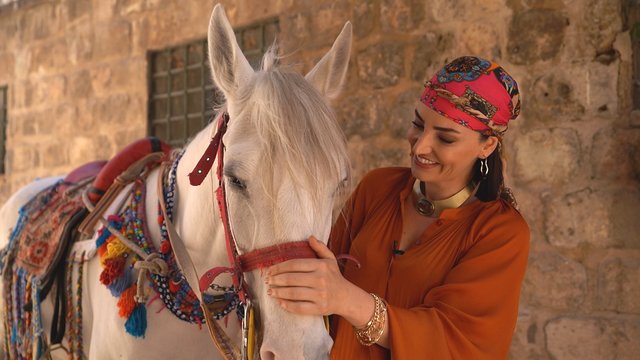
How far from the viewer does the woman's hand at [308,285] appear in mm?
1469

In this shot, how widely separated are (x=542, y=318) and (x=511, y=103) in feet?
5.68

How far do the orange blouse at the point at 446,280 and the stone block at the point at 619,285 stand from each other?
4.48 ft

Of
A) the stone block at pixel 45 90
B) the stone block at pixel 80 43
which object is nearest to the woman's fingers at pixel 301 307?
the stone block at pixel 80 43

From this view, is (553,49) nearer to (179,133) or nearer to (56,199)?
(56,199)

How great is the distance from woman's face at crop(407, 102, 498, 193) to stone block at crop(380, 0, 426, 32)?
195 centimetres

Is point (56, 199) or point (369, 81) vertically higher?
point (369, 81)

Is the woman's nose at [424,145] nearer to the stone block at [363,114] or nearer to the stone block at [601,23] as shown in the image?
the stone block at [601,23]

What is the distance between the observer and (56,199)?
2986mm

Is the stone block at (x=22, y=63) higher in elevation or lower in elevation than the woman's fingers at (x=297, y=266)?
higher

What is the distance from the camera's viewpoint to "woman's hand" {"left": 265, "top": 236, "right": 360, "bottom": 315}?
4.82ft

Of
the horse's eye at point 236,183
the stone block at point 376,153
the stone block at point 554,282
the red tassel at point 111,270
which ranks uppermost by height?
the horse's eye at point 236,183

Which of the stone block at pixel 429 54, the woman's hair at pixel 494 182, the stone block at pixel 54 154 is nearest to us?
the woman's hair at pixel 494 182

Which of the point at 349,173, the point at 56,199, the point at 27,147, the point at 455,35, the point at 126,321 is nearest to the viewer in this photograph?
the point at 349,173

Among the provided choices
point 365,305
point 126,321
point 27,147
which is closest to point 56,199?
point 126,321
